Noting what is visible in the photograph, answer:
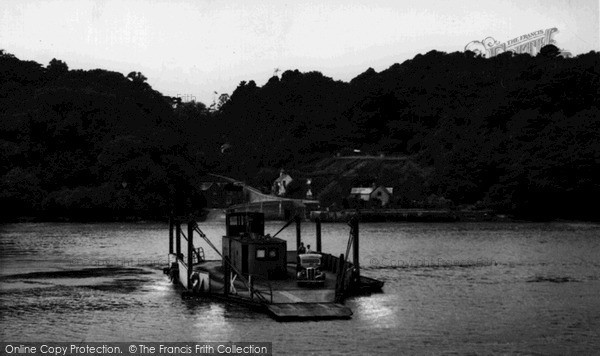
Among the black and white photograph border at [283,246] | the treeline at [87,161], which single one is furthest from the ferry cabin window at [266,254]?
the treeline at [87,161]

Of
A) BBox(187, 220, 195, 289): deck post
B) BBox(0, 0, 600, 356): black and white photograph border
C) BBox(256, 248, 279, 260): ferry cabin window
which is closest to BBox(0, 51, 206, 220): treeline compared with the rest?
BBox(0, 0, 600, 356): black and white photograph border

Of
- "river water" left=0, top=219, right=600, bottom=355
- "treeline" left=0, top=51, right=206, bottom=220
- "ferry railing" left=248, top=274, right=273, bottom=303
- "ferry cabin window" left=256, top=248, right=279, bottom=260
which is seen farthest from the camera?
"treeline" left=0, top=51, right=206, bottom=220

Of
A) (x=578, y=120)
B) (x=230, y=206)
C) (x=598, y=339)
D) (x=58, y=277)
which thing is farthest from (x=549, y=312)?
(x=230, y=206)

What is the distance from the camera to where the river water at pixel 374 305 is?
41.7m

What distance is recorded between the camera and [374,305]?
171 feet

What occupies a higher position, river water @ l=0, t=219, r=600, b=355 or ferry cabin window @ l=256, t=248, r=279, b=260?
ferry cabin window @ l=256, t=248, r=279, b=260

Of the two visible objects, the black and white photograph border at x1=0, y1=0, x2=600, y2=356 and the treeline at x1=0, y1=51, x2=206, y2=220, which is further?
the treeline at x1=0, y1=51, x2=206, y2=220

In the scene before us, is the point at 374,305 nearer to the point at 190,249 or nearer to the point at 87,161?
the point at 190,249

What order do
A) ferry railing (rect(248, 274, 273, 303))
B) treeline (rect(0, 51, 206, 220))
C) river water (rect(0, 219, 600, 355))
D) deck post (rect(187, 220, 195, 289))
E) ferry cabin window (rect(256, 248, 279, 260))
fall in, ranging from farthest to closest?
treeline (rect(0, 51, 206, 220)), deck post (rect(187, 220, 195, 289)), ferry cabin window (rect(256, 248, 279, 260)), ferry railing (rect(248, 274, 273, 303)), river water (rect(0, 219, 600, 355))

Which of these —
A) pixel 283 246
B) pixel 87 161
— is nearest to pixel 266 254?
pixel 283 246

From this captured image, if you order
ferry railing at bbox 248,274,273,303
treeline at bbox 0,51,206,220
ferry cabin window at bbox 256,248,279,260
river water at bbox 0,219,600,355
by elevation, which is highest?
treeline at bbox 0,51,206,220

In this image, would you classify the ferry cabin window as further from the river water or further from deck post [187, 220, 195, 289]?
deck post [187, 220, 195, 289]

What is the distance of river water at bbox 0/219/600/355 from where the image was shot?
4166cm

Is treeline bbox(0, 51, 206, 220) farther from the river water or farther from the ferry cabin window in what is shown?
the ferry cabin window
